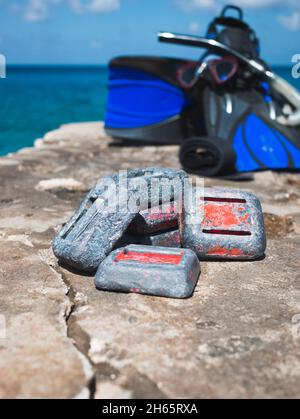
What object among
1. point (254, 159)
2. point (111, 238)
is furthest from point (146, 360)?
point (254, 159)

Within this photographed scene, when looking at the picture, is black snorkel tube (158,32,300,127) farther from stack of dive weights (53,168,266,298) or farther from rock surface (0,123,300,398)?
stack of dive weights (53,168,266,298)

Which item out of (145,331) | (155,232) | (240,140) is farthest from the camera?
(240,140)

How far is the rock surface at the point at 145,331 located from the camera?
1.35 metres

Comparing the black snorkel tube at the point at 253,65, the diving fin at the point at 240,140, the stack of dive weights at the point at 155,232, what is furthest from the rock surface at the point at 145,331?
the black snorkel tube at the point at 253,65

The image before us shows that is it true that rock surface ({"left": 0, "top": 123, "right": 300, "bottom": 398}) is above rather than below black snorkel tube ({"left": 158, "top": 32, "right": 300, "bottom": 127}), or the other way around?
below

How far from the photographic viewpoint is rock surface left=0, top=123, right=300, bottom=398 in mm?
1352

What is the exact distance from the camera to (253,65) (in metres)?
4.11

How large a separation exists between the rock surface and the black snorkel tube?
1862 millimetres

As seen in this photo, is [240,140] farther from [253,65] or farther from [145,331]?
[145,331]

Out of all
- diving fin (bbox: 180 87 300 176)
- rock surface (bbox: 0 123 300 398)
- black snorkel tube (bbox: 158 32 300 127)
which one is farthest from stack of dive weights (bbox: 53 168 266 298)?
black snorkel tube (bbox: 158 32 300 127)

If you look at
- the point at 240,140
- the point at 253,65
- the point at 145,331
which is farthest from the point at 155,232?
the point at 253,65

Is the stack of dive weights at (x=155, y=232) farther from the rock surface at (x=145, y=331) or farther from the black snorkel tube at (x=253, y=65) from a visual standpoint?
the black snorkel tube at (x=253, y=65)

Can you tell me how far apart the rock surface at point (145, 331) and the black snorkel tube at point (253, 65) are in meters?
1.86

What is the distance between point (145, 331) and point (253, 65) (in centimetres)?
303
